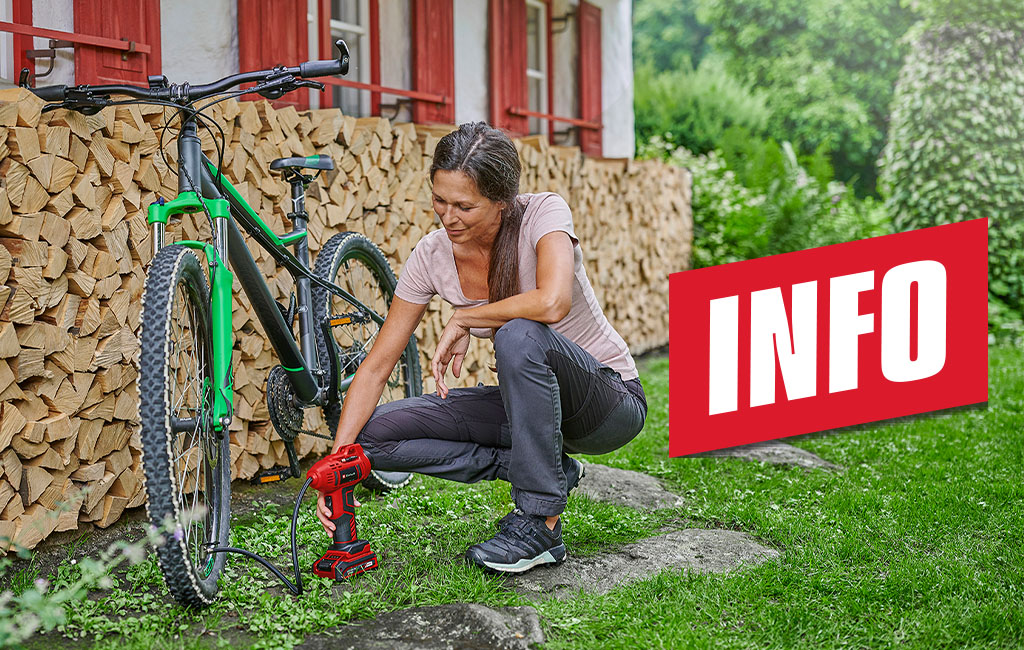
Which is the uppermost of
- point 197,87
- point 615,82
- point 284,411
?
point 615,82

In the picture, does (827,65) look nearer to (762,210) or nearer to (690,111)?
(690,111)

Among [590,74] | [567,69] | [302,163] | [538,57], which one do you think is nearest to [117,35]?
[302,163]

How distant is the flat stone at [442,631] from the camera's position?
81.2 inches

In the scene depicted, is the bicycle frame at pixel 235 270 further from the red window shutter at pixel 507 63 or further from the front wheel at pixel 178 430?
the red window shutter at pixel 507 63

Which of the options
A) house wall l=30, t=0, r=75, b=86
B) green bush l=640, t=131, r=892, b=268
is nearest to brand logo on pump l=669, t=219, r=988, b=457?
green bush l=640, t=131, r=892, b=268

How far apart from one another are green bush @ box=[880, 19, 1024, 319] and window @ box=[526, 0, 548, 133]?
317cm

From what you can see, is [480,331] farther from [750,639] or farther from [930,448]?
[930,448]

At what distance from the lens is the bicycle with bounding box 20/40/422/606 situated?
6.75 feet

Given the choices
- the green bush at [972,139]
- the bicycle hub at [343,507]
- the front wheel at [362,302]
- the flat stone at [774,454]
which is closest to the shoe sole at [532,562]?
the bicycle hub at [343,507]

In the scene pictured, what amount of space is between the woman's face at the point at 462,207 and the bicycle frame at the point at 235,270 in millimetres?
545

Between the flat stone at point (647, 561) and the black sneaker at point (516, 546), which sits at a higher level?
the black sneaker at point (516, 546)

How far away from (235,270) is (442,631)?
112 centimetres

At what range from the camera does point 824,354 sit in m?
5.00

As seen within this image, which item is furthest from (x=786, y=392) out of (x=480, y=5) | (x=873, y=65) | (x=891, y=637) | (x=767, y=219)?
(x=873, y=65)
